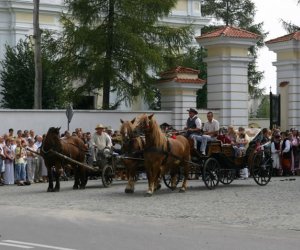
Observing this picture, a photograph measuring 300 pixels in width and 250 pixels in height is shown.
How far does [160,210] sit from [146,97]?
49.6 ft

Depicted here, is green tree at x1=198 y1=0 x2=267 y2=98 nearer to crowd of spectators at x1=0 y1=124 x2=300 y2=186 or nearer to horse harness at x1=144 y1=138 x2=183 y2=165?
crowd of spectators at x1=0 y1=124 x2=300 y2=186

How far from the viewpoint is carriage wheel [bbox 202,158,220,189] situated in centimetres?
2122

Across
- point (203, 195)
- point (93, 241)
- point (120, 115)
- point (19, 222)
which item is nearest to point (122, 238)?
point (93, 241)

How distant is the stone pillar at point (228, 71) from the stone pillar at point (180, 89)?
81 cm

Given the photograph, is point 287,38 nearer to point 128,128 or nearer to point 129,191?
point 128,128

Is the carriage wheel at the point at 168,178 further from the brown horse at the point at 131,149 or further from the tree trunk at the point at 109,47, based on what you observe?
the tree trunk at the point at 109,47

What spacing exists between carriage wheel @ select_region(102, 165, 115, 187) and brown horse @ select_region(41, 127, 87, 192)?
0.56 meters

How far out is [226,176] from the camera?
22.9m

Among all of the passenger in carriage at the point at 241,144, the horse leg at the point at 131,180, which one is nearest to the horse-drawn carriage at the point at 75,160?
the horse leg at the point at 131,180

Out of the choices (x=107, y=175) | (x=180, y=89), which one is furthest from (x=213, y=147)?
(x=180, y=89)

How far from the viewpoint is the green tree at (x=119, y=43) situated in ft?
98.9

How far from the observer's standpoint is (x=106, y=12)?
3089 centimetres

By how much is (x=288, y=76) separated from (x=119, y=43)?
7.17 meters

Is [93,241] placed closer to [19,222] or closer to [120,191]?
[19,222]
